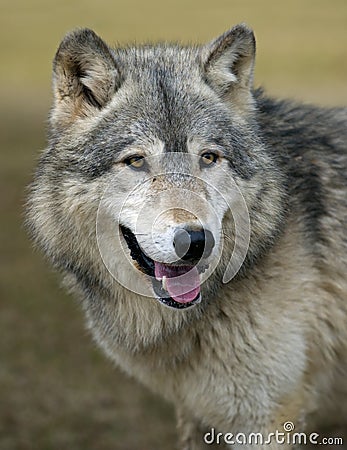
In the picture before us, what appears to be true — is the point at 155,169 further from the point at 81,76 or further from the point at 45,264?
the point at 45,264

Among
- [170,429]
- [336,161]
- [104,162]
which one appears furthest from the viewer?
[170,429]

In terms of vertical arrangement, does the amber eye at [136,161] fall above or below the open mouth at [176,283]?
above

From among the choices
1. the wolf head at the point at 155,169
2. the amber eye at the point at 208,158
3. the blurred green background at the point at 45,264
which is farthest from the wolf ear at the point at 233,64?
the blurred green background at the point at 45,264

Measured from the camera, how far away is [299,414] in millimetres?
4855

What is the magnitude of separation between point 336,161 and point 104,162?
1.63m

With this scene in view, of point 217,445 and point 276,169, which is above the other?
point 276,169

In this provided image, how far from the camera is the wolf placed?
4.23 m

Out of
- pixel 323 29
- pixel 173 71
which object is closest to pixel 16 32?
pixel 323 29

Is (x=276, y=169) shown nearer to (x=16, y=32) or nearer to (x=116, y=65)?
(x=116, y=65)

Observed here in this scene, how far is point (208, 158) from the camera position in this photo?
4.30m

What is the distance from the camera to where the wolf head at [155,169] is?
415 centimetres

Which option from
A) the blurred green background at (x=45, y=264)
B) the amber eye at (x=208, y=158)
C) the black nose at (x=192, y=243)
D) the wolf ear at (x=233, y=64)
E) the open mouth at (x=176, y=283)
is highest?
the wolf ear at (x=233, y=64)

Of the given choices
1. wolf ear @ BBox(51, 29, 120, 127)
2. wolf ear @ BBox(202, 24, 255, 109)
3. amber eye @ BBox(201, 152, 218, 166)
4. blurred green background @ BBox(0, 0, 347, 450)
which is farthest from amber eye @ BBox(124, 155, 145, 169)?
blurred green background @ BBox(0, 0, 347, 450)

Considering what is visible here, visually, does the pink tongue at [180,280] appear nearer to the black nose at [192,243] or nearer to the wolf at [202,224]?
the wolf at [202,224]
